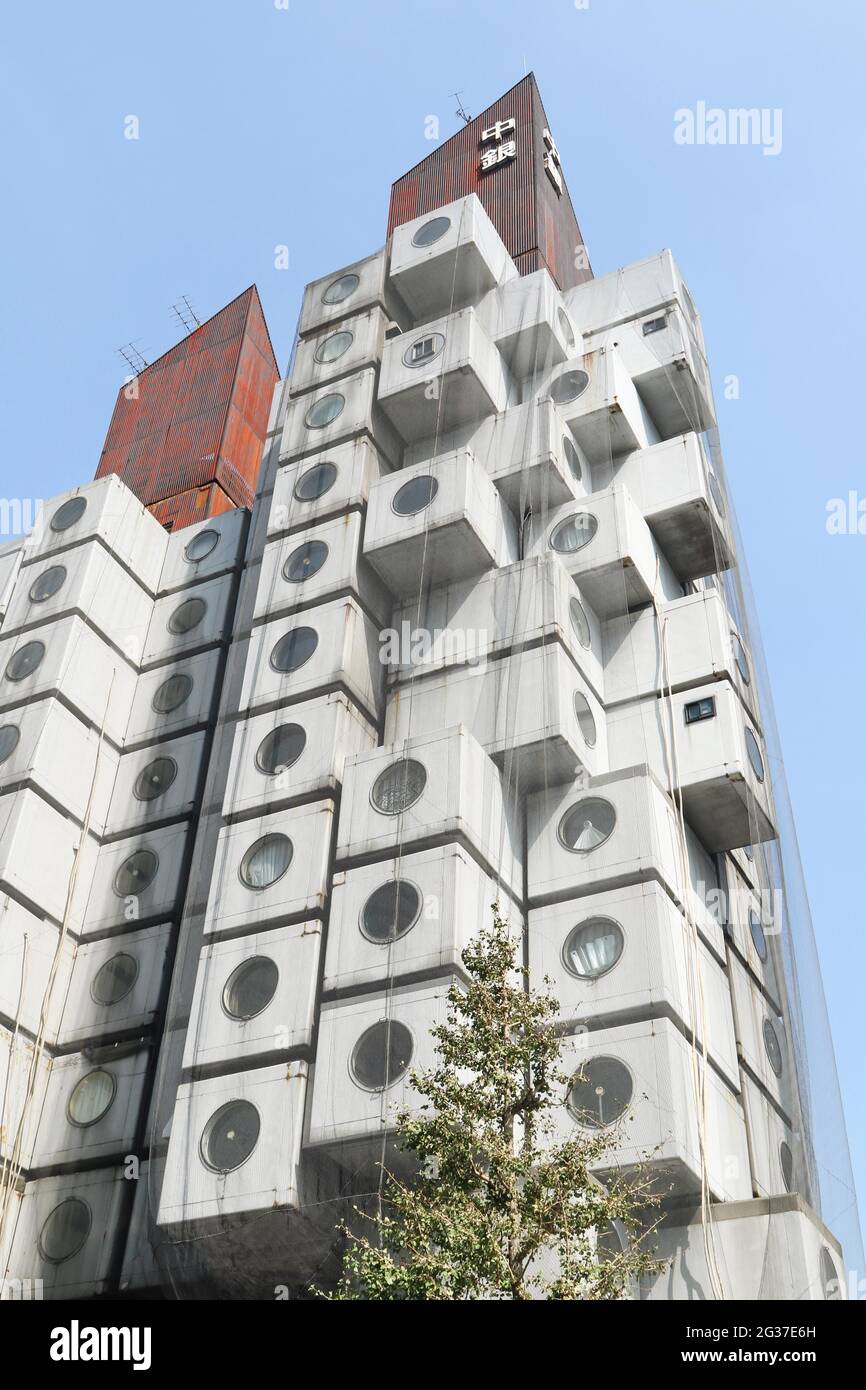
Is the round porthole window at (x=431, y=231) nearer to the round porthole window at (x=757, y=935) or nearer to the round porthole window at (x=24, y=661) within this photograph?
the round porthole window at (x=24, y=661)

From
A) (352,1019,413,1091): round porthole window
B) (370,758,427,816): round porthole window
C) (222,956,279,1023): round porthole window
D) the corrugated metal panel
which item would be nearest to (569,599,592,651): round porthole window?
(370,758,427,816): round porthole window

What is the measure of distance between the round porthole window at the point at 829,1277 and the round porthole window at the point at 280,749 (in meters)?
13.8

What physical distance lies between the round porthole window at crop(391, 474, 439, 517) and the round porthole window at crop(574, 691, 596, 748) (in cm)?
604

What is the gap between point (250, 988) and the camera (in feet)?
80.7

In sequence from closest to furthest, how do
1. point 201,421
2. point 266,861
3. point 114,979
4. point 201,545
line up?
point 266,861 → point 114,979 → point 201,545 → point 201,421

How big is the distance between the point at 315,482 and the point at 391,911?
Result: 13.3 meters

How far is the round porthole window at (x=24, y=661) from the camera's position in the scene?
33.2 meters

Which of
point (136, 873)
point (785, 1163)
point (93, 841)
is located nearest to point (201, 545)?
point (93, 841)

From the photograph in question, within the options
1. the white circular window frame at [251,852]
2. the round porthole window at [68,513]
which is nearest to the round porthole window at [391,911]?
the white circular window frame at [251,852]

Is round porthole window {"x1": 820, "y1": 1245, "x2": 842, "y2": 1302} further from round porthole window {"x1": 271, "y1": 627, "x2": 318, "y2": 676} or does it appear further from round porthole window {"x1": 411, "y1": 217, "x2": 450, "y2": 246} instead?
round porthole window {"x1": 411, "y1": 217, "x2": 450, "y2": 246}

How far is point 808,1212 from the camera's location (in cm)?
2117

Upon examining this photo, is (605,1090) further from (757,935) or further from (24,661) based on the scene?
(24,661)

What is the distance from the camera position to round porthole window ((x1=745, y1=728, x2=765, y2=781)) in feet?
97.2
